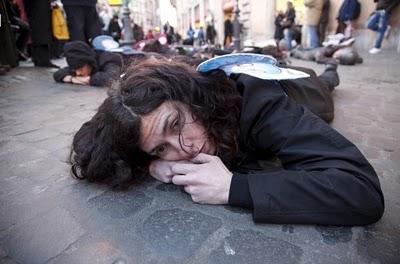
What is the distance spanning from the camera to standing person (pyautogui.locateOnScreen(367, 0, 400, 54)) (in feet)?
24.2

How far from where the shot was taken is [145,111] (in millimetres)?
1314

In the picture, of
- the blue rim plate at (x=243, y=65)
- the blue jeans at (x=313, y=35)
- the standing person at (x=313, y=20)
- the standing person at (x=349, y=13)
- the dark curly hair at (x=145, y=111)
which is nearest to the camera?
the dark curly hair at (x=145, y=111)

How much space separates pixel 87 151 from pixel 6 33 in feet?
→ 17.6

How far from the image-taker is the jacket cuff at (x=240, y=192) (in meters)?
1.23

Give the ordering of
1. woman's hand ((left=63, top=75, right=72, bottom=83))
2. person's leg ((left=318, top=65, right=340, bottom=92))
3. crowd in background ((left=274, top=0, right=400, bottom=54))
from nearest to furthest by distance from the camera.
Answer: person's leg ((left=318, top=65, right=340, bottom=92)), woman's hand ((left=63, top=75, right=72, bottom=83)), crowd in background ((left=274, top=0, right=400, bottom=54))

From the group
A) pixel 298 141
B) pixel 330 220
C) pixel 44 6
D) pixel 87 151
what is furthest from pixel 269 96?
pixel 44 6

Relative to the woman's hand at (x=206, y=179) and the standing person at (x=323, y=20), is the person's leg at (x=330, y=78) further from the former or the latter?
the standing person at (x=323, y=20)

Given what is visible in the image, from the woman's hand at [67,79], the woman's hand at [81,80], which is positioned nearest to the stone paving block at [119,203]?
the woman's hand at [81,80]

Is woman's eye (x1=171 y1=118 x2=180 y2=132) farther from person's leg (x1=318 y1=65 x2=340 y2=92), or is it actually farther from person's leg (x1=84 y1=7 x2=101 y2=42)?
person's leg (x1=84 y1=7 x2=101 y2=42)

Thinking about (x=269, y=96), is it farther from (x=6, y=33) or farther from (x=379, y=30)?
(x=379, y=30)

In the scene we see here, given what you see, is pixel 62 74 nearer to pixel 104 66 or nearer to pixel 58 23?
pixel 104 66

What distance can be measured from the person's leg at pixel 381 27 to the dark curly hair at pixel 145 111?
25.8ft

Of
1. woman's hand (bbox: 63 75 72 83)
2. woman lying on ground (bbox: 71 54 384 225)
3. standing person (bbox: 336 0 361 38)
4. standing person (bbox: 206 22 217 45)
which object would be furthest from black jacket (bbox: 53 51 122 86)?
standing person (bbox: 206 22 217 45)

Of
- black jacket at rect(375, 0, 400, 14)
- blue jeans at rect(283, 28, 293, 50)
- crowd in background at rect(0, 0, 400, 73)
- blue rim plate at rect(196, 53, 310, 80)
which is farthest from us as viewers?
blue jeans at rect(283, 28, 293, 50)
